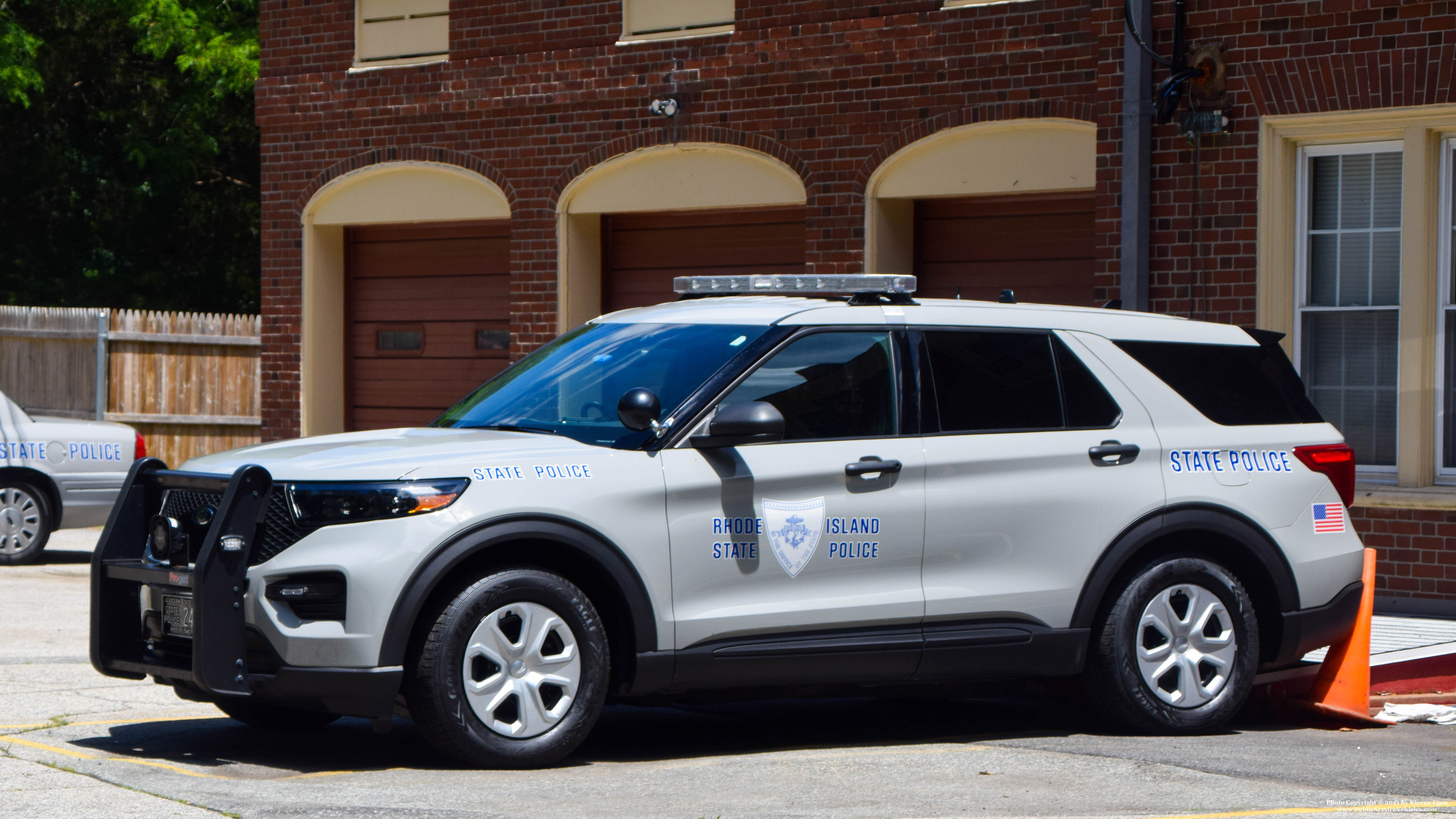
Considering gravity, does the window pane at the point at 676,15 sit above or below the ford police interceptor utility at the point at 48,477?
above

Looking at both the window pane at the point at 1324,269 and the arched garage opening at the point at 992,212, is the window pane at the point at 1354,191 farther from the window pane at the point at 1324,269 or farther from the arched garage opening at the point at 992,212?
the arched garage opening at the point at 992,212

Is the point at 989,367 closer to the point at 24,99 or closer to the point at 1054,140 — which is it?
the point at 1054,140

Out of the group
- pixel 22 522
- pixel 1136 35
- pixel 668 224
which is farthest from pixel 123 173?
pixel 1136 35

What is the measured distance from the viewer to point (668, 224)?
15.1m

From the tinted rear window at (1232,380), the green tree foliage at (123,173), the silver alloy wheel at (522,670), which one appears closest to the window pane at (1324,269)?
the tinted rear window at (1232,380)

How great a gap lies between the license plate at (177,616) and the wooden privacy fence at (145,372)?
13785 mm

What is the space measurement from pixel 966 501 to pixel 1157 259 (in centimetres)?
505

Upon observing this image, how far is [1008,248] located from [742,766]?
7422 millimetres

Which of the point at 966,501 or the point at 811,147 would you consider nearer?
the point at 966,501

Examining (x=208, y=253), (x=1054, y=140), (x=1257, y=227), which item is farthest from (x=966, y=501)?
(x=208, y=253)

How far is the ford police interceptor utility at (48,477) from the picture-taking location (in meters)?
14.8

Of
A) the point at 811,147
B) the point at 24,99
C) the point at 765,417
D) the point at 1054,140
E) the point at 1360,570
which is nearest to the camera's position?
the point at 765,417

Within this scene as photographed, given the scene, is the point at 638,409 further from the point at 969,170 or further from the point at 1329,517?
the point at 969,170

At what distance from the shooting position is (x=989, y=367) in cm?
749
